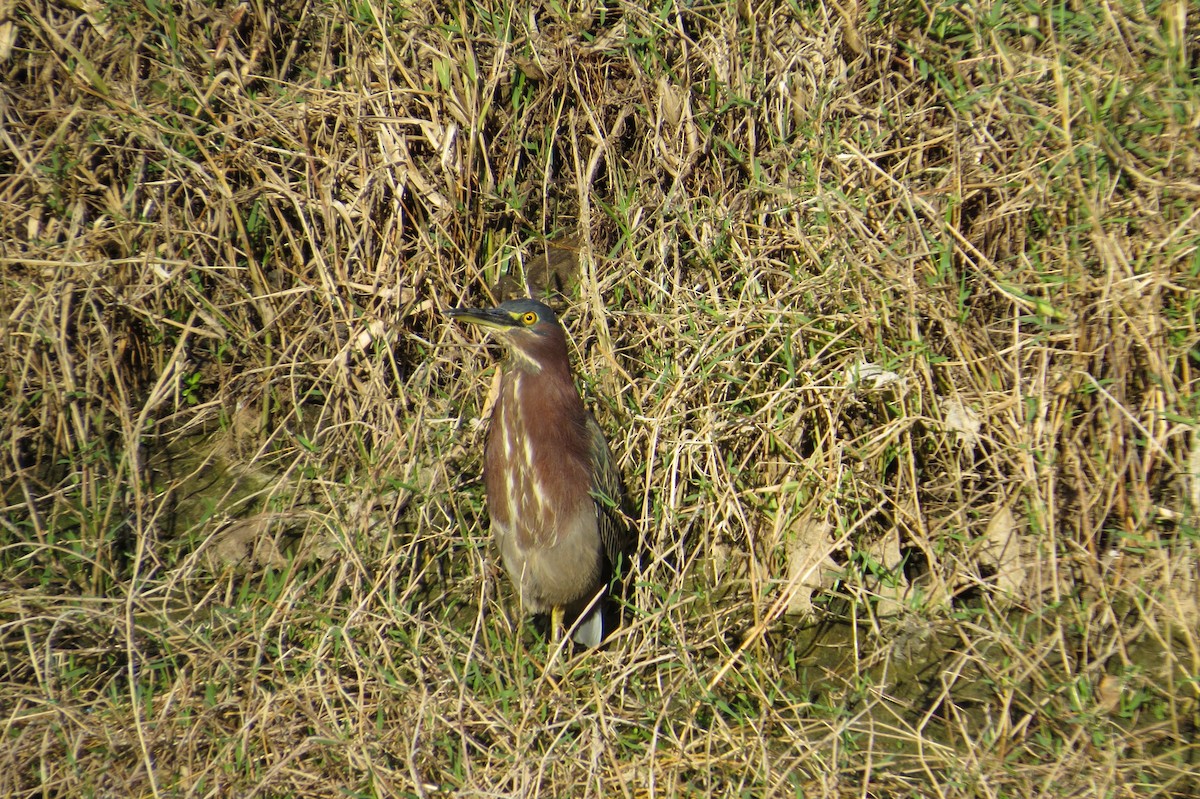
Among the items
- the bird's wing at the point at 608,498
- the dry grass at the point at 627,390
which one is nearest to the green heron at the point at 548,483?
the bird's wing at the point at 608,498

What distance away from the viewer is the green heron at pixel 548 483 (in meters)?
4.28

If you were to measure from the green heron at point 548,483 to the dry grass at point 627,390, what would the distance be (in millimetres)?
182

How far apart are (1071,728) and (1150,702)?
13.9 inches

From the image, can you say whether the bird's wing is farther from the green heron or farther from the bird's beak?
the bird's beak

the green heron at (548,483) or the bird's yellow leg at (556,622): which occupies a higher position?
the green heron at (548,483)

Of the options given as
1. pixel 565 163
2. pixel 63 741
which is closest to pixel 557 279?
pixel 565 163

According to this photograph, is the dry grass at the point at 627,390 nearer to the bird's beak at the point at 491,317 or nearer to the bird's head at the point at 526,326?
the bird's head at the point at 526,326

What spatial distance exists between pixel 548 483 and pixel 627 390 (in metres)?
0.63

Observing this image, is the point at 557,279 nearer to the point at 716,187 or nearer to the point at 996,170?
the point at 716,187

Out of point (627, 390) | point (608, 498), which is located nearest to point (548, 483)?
point (608, 498)

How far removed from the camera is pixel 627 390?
473 cm

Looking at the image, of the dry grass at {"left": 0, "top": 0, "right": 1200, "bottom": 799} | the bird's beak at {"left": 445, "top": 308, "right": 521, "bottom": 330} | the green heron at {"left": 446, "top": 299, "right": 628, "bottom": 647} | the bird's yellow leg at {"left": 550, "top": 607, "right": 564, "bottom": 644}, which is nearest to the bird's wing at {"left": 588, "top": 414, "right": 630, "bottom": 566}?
the green heron at {"left": 446, "top": 299, "right": 628, "bottom": 647}

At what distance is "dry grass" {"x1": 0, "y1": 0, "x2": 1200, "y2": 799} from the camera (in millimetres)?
3703

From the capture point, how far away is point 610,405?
187 inches
